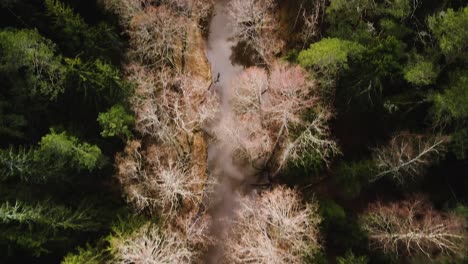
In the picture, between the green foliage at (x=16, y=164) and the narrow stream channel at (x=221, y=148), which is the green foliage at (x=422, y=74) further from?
the green foliage at (x=16, y=164)

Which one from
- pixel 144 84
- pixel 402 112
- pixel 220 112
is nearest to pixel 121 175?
pixel 144 84

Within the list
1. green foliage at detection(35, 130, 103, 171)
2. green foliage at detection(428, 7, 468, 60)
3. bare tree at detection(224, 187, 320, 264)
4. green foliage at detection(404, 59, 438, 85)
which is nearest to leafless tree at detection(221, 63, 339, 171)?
bare tree at detection(224, 187, 320, 264)

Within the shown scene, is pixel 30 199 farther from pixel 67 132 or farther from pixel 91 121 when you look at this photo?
pixel 91 121

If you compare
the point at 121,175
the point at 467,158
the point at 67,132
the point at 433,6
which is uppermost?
the point at 433,6

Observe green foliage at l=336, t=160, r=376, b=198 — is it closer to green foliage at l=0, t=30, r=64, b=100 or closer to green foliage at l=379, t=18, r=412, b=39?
green foliage at l=379, t=18, r=412, b=39

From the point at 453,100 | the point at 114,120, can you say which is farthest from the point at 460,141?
the point at 114,120

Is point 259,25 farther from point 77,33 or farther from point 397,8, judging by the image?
point 77,33

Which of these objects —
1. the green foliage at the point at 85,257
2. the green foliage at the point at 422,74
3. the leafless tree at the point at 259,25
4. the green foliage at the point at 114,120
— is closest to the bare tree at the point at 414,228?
the green foliage at the point at 422,74
